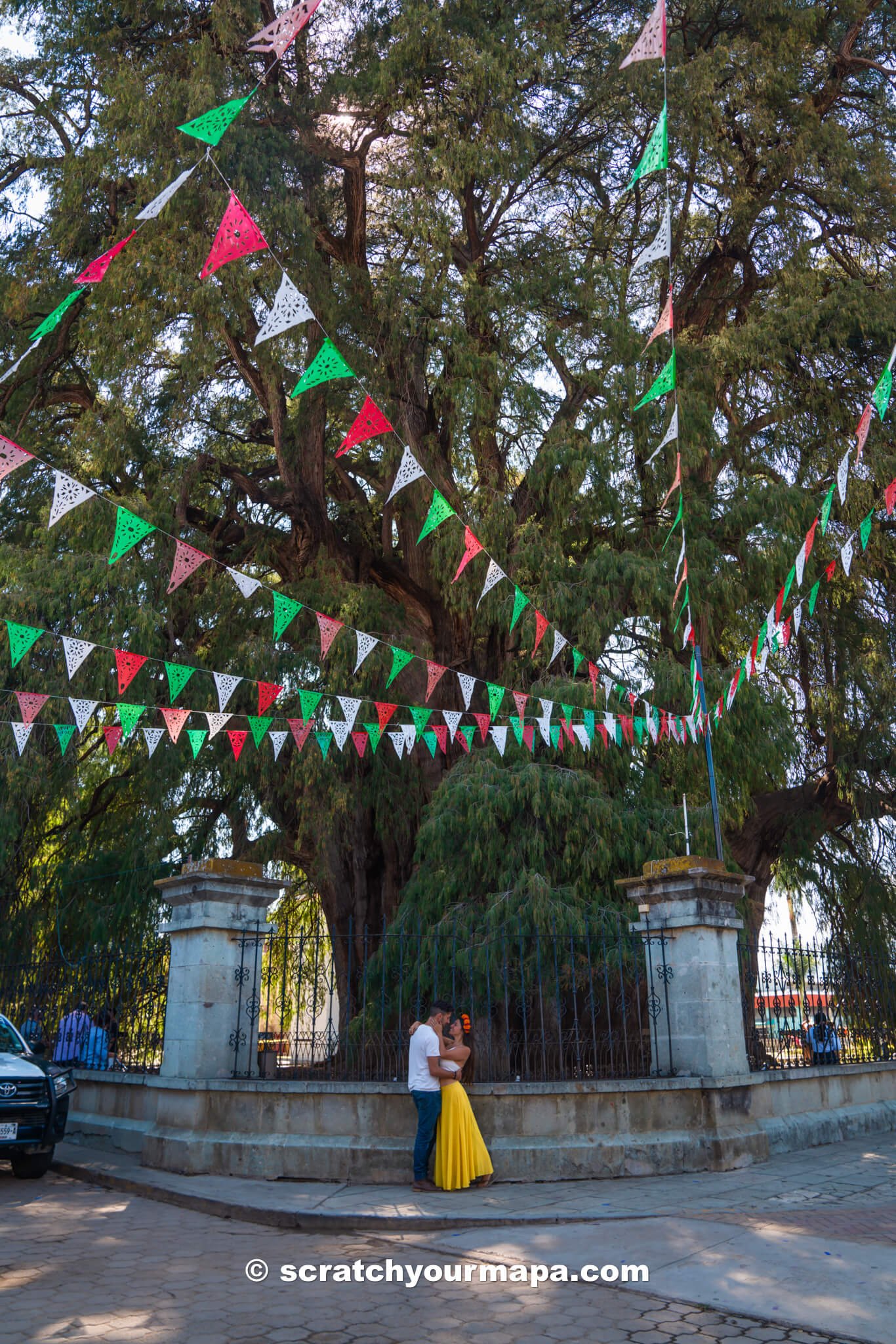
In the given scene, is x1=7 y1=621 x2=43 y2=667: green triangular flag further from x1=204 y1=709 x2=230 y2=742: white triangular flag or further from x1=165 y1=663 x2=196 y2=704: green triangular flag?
x1=204 y1=709 x2=230 y2=742: white triangular flag

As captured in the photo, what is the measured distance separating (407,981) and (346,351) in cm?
807

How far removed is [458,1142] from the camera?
7.38 m

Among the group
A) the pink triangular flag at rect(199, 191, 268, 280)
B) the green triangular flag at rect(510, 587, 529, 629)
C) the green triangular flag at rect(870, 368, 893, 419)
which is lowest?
the green triangular flag at rect(510, 587, 529, 629)

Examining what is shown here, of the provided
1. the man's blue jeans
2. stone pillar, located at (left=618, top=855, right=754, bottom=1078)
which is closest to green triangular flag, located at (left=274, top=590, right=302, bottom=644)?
stone pillar, located at (left=618, top=855, right=754, bottom=1078)

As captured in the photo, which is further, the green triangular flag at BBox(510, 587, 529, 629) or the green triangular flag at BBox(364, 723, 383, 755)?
the green triangular flag at BBox(364, 723, 383, 755)

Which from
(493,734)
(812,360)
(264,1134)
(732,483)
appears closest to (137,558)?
(493,734)

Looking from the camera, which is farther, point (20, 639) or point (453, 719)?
point (453, 719)

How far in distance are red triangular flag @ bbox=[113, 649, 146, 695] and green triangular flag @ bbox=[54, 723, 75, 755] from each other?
71 cm

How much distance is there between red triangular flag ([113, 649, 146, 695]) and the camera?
36.4 feet

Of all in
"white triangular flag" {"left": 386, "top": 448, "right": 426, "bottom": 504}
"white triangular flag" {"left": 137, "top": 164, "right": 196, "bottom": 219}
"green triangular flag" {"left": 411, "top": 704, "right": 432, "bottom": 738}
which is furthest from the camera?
"green triangular flag" {"left": 411, "top": 704, "right": 432, "bottom": 738}

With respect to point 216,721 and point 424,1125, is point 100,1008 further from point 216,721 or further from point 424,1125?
point 424,1125

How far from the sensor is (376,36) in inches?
551

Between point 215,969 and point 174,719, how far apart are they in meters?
3.35

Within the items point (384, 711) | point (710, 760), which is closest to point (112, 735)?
point (384, 711)
